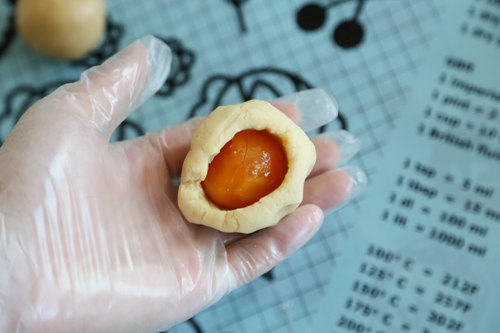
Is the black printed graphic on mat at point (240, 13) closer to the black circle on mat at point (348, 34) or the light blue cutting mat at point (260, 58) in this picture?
the light blue cutting mat at point (260, 58)

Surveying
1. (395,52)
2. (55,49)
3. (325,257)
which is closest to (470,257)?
(325,257)

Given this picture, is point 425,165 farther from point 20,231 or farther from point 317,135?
point 20,231

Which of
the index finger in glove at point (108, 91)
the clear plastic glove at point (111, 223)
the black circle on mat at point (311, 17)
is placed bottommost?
the clear plastic glove at point (111, 223)

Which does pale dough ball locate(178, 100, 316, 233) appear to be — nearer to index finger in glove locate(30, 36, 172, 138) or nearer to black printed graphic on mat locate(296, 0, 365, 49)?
index finger in glove locate(30, 36, 172, 138)

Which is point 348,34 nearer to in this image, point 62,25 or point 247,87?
point 247,87

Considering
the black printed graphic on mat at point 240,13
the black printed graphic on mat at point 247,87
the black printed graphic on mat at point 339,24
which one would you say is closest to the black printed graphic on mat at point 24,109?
the black printed graphic on mat at point 247,87

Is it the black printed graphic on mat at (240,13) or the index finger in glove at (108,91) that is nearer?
the index finger in glove at (108,91)

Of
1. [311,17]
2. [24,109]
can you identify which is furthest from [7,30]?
[311,17]
